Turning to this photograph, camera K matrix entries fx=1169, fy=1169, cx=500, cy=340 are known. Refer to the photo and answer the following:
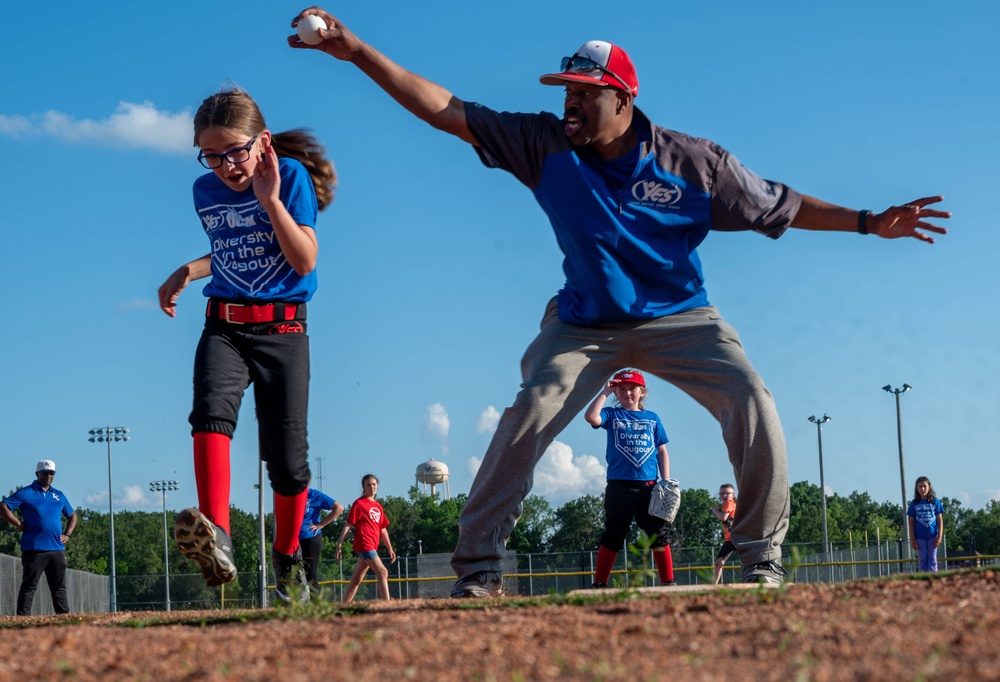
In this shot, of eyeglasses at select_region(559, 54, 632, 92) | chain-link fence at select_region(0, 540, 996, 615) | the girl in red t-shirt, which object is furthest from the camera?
chain-link fence at select_region(0, 540, 996, 615)

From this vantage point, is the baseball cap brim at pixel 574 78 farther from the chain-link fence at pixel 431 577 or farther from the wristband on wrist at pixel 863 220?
the chain-link fence at pixel 431 577

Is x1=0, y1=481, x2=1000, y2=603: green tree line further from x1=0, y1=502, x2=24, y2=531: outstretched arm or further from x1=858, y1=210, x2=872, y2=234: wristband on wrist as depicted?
x1=858, y1=210, x2=872, y2=234: wristband on wrist

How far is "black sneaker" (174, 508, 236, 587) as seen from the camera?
4.78 meters

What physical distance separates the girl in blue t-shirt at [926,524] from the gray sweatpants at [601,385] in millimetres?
13910

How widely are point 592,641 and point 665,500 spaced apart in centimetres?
786

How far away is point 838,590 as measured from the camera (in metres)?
4.14

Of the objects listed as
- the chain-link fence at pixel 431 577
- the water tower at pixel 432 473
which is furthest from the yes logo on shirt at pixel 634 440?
the water tower at pixel 432 473

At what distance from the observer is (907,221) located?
5.77 metres

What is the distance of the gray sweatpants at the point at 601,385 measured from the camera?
17.2ft

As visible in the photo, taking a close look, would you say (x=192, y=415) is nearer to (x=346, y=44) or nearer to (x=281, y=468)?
(x=281, y=468)

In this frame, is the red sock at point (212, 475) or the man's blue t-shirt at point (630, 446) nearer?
the red sock at point (212, 475)

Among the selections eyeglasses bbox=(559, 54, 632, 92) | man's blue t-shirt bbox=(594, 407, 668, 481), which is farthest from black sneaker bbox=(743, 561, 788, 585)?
man's blue t-shirt bbox=(594, 407, 668, 481)

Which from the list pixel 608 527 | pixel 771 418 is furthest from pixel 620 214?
pixel 608 527

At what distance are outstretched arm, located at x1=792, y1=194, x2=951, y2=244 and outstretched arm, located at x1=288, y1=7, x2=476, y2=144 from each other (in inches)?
69.1
